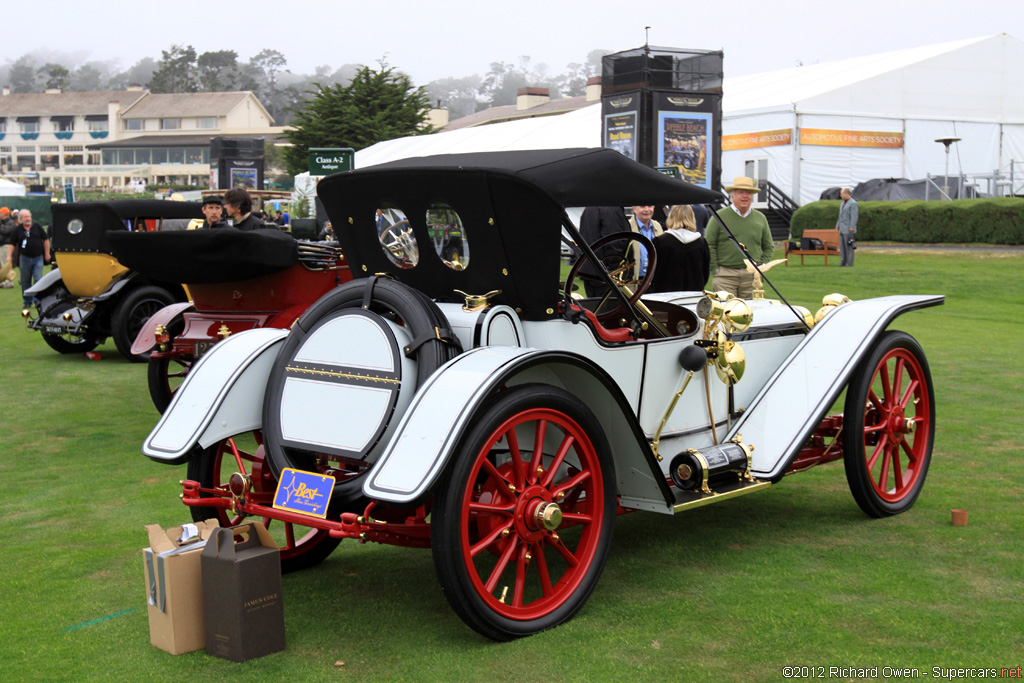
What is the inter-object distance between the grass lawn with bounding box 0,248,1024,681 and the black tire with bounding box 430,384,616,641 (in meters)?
0.15

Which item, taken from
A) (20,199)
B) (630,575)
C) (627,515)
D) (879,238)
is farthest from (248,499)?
(20,199)

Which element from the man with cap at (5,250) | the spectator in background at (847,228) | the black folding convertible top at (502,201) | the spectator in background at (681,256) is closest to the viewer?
the black folding convertible top at (502,201)

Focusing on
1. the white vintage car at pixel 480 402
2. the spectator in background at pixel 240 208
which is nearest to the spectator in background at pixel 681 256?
the white vintage car at pixel 480 402

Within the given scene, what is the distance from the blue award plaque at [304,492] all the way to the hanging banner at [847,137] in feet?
95.7

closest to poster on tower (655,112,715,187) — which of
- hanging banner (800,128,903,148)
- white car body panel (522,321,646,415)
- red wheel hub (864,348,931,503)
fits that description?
hanging banner (800,128,903,148)

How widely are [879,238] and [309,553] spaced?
24313mm

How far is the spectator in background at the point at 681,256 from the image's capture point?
288 inches

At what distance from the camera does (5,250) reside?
77.5 feet

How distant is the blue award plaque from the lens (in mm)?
3496

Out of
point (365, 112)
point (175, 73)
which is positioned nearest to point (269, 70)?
point (175, 73)

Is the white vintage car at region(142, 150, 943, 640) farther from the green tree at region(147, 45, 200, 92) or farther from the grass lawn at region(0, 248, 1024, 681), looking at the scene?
the green tree at region(147, 45, 200, 92)

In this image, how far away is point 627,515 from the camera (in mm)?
5137

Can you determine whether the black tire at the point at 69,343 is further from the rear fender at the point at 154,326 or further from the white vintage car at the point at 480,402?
the white vintage car at the point at 480,402

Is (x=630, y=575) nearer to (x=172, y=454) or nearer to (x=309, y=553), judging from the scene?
(x=309, y=553)
